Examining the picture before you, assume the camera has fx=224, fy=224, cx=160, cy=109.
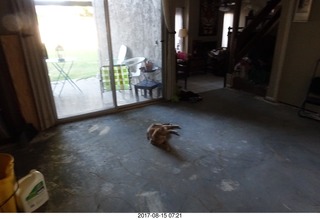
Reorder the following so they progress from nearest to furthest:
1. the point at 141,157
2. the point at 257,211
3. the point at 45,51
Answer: the point at 257,211 → the point at 141,157 → the point at 45,51

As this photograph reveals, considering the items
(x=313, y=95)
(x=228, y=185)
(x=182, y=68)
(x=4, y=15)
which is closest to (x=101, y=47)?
(x=4, y=15)

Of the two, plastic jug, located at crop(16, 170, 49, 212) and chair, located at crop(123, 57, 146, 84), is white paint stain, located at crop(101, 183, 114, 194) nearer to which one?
plastic jug, located at crop(16, 170, 49, 212)

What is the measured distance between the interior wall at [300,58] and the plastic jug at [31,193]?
3.91 meters

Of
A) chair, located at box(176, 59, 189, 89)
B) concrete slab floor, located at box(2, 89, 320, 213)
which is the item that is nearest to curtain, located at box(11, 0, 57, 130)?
concrete slab floor, located at box(2, 89, 320, 213)

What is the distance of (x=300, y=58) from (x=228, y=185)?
275 centimetres

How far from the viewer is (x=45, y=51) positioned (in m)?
2.99

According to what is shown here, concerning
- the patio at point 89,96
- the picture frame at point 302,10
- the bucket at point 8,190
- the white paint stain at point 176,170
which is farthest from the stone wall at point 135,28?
the bucket at point 8,190

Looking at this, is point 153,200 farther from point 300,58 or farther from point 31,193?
point 300,58

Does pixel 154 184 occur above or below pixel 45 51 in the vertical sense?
below

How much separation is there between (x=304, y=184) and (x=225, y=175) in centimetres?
70

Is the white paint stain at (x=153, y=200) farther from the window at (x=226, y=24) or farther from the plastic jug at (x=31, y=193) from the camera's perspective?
the window at (x=226, y=24)

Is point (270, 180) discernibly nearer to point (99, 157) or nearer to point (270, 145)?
point (270, 145)

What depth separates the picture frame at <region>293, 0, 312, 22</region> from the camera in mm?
3340

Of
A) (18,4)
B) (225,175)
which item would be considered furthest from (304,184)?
(18,4)
